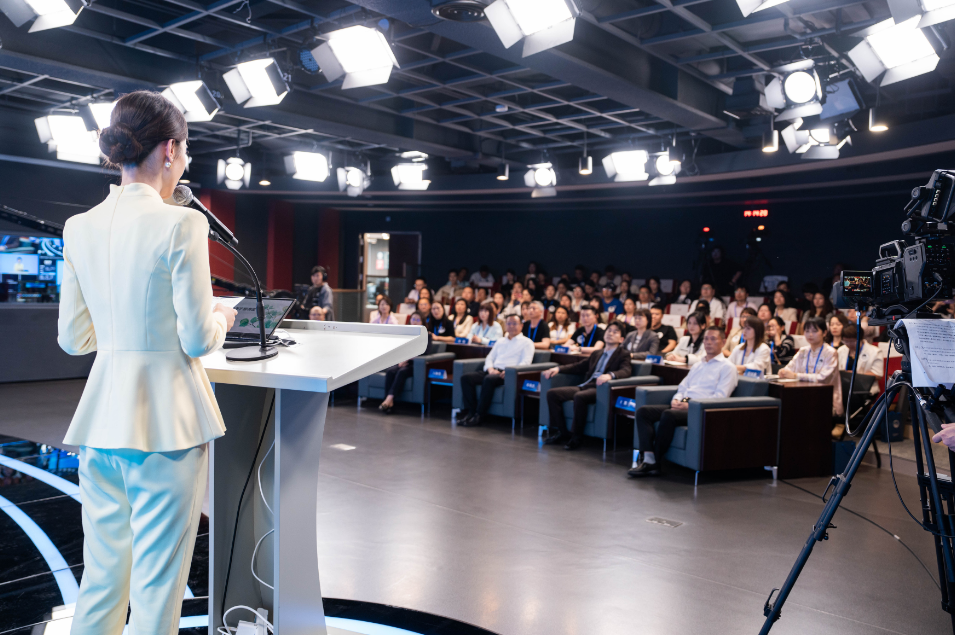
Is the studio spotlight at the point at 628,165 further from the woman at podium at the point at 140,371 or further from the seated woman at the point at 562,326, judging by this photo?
the woman at podium at the point at 140,371

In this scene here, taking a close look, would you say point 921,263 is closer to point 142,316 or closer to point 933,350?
point 933,350

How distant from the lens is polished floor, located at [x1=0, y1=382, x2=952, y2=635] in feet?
8.86

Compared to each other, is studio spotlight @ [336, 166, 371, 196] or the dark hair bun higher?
studio spotlight @ [336, 166, 371, 196]

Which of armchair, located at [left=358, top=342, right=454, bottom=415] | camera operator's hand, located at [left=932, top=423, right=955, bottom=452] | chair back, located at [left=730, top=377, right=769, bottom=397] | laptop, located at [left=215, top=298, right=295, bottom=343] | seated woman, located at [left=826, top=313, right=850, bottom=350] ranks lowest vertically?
armchair, located at [left=358, top=342, right=454, bottom=415]

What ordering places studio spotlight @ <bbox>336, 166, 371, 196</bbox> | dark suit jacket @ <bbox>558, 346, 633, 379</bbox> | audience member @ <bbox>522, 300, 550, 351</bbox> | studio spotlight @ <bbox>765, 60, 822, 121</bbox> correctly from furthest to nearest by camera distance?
studio spotlight @ <bbox>336, 166, 371, 196</bbox> → audience member @ <bbox>522, 300, 550, 351</bbox> → dark suit jacket @ <bbox>558, 346, 633, 379</bbox> → studio spotlight @ <bbox>765, 60, 822, 121</bbox>

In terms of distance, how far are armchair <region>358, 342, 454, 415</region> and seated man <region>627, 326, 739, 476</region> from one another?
271 centimetres

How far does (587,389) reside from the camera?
5.93m

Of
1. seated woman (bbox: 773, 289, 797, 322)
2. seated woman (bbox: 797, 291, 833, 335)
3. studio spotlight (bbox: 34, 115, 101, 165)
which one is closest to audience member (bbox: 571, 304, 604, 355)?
seated woman (bbox: 797, 291, 833, 335)

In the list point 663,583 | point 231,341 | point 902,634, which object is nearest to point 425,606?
point 663,583

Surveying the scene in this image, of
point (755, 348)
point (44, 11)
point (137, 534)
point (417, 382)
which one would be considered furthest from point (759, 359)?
point (44, 11)

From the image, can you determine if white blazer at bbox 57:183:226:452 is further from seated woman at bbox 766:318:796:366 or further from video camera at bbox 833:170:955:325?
seated woman at bbox 766:318:796:366

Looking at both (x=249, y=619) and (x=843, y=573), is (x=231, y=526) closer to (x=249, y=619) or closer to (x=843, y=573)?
(x=249, y=619)

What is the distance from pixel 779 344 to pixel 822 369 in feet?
5.69

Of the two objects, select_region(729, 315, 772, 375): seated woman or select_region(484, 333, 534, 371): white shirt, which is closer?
select_region(729, 315, 772, 375): seated woman
